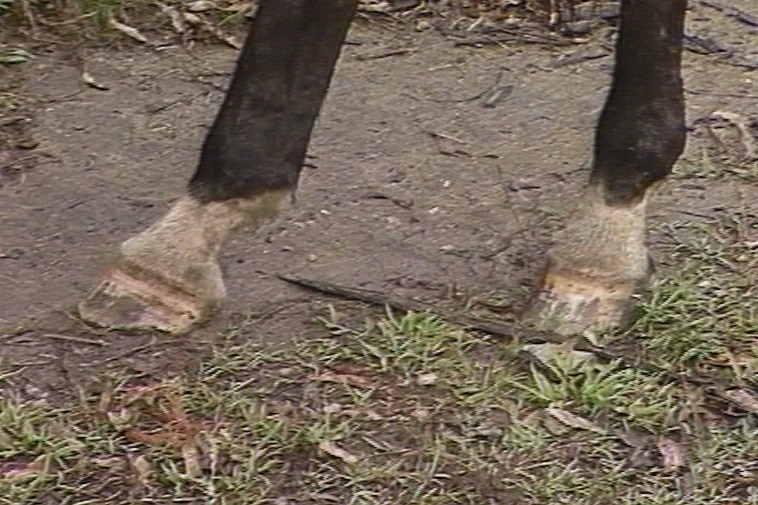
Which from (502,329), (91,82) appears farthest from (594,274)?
Result: (91,82)

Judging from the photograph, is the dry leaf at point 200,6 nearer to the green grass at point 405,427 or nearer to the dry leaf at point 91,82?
the dry leaf at point 91,82

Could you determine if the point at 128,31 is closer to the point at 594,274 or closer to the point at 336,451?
the point at 594,274

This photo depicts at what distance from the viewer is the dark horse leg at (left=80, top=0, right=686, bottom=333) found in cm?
222

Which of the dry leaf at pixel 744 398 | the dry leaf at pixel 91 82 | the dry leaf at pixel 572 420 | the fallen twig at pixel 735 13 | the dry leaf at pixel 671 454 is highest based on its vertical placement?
the dry leaf at pixel 572 420

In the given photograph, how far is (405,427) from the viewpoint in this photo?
2.22 meters

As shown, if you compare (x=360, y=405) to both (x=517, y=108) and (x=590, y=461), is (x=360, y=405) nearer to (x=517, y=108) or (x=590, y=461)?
(x=590, y=461)

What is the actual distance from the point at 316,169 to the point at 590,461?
1.18 m

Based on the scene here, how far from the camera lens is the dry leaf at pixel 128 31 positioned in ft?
12.6

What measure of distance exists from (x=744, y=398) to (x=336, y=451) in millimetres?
717

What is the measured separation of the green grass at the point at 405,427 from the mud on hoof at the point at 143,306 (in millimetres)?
86

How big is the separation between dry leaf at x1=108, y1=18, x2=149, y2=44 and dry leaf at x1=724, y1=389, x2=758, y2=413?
2112mm

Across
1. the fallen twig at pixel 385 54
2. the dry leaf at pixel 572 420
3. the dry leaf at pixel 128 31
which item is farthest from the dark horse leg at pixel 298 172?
the dry leaf at pixel 128 31


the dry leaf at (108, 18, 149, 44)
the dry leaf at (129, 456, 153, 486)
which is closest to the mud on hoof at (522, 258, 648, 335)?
the dry leaf at (129, 456, 153, 486)

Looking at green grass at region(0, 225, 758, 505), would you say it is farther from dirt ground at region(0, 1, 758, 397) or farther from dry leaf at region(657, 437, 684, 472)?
dirt ground at region(0, 1, 758, 397)
